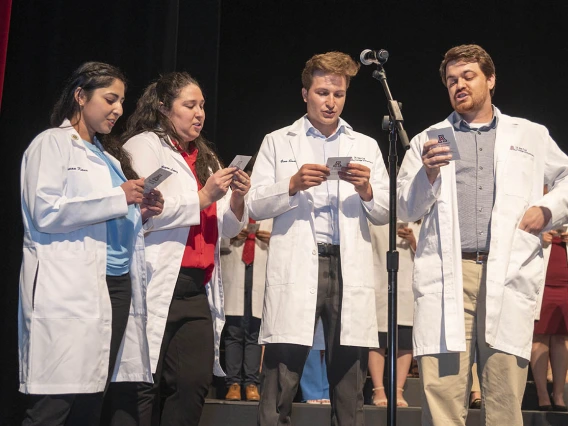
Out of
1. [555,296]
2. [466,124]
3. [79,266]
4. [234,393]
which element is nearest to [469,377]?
[466,124]

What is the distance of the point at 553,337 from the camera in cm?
457

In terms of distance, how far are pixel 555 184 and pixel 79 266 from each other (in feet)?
6.69

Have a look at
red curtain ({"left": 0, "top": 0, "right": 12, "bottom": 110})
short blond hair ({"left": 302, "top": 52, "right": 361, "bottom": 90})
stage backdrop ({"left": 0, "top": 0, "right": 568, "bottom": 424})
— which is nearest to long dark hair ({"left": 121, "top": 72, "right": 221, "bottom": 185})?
short blond hair ({"left": 302, "top": 52, "right": 361, "bottom": 90})

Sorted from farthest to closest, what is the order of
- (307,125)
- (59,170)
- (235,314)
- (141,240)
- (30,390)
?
(235,314) < (307,125) < (141,240) < (59,170) < (30,390)

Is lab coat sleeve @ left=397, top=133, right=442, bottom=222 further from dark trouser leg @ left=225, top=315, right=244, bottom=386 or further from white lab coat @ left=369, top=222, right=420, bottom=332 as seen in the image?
dark trouser leg @ left=225, top=315, right=244, bottom=386

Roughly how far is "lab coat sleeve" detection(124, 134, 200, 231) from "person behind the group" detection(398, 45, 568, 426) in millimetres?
895

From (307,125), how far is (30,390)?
1737 mm

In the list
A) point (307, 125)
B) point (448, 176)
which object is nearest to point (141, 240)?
point (307, 125)

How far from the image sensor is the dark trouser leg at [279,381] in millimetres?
3115

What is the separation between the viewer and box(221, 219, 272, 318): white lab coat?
5.19 meters

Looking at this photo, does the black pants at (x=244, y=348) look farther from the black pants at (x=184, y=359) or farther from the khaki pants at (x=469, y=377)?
the khaki pants at (x=469, y=377)

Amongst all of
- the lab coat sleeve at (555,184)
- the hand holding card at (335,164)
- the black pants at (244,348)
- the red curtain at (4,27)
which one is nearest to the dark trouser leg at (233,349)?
the black pants at (244,348)

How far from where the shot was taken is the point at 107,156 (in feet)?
9.86

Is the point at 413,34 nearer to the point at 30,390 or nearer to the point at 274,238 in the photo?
the point at 274,238
